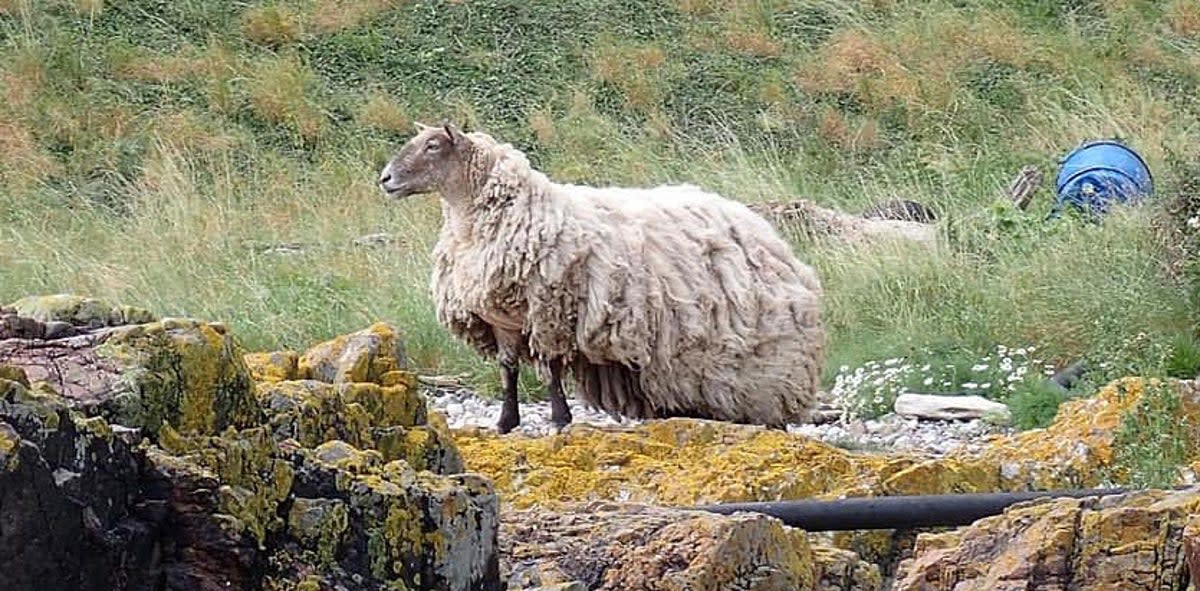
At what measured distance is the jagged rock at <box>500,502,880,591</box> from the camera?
11.5 feet

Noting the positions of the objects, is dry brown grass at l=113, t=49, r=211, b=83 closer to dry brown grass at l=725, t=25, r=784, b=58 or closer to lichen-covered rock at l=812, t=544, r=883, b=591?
dry brown grass at l=725, t=25, r=784, b=58

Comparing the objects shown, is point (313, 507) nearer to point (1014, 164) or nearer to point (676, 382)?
point (676, 382)

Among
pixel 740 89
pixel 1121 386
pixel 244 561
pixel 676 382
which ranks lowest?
pixel 740 89

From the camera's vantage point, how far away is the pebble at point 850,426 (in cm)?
877

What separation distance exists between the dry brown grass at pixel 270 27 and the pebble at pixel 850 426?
38.9ft

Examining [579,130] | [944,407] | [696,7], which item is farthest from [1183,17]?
[944,407]

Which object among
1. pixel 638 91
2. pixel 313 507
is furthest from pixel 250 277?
pixel 313 507

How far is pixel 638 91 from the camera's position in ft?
66.0

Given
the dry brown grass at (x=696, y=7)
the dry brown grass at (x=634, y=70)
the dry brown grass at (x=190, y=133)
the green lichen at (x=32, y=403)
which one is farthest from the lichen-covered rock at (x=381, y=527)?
the dry brown grass at (x=696, y=7)

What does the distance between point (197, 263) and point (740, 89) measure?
884 centimetres

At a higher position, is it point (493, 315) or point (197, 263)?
point (493, 315)

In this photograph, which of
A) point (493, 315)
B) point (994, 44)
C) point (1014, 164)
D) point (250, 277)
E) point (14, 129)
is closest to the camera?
point (493, 315)

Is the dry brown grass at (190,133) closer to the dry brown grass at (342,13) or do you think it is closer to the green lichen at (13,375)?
the dry brown grass at (342,13)

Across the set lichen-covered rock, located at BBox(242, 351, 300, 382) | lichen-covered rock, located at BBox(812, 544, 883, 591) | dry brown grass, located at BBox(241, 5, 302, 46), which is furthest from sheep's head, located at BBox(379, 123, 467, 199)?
dry brown grass, located at BBox(241, 5, 302, 46)
